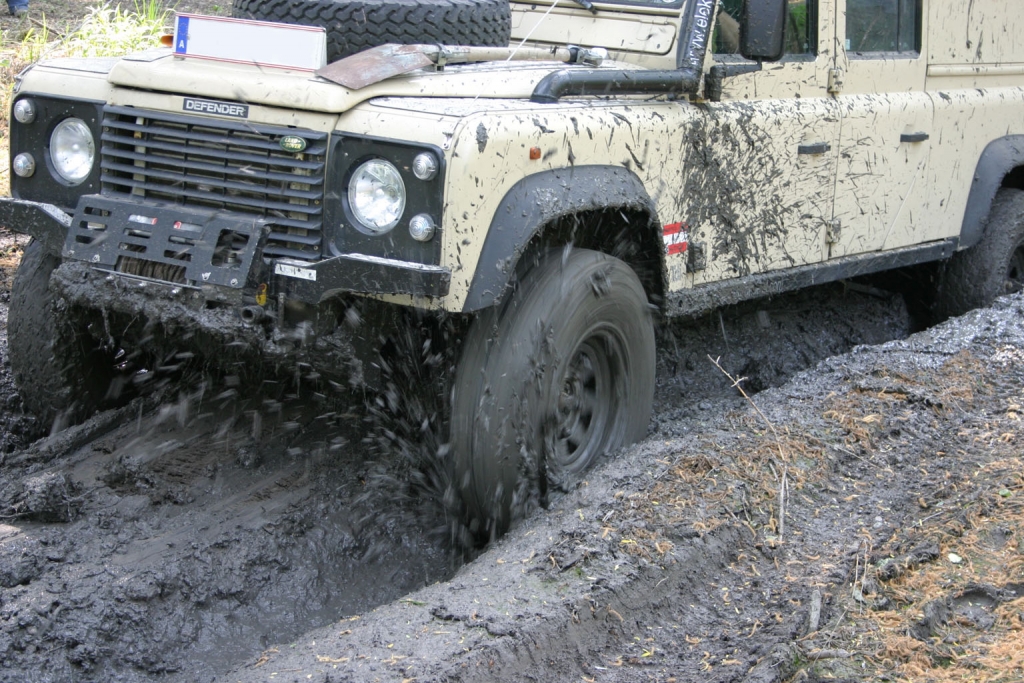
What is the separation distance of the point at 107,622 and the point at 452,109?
5.62 ft

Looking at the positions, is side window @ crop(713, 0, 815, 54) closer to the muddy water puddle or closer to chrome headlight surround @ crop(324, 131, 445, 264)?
the muddy water puddle

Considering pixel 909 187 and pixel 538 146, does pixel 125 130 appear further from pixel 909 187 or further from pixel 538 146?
pixel 909 187

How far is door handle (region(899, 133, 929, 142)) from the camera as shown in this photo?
5176 millimetres

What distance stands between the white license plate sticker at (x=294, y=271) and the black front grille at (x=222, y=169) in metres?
0.07

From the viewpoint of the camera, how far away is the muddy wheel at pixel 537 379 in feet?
11.5

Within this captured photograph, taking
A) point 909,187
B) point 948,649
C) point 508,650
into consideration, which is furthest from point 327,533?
point 909,187

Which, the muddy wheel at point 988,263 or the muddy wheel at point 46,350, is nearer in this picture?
the muddy wheel at point 46,350

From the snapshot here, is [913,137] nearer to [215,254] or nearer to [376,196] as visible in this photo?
[376,196]

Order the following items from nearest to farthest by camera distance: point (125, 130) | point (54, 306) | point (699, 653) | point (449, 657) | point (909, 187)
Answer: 1. point (449, 657)
2. point (699, 653)
3. point (125, 130)
4. point (54, 306)
5. point (909, 187)

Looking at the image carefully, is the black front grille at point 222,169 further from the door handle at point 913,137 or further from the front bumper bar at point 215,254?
the door handle at point 913,137

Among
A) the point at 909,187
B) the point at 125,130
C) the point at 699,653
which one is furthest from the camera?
the point at 909,187

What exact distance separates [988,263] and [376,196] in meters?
3.97

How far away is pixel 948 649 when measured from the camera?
2.90 m

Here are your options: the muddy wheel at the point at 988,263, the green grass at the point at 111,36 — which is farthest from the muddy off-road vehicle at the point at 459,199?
the green grass at the point at 111,36
